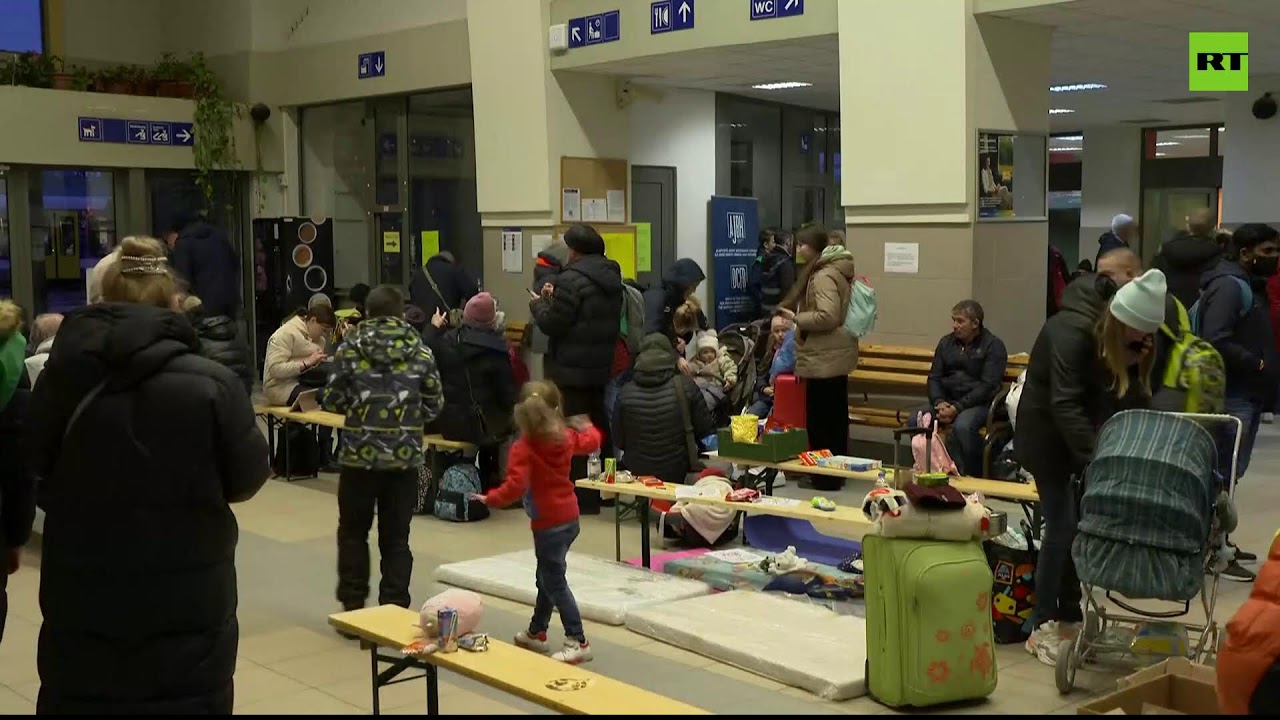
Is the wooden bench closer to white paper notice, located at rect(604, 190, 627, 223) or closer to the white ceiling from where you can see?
the white ceiling

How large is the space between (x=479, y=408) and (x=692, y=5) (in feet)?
12.5

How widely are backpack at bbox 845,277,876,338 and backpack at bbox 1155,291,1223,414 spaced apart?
10.9ft

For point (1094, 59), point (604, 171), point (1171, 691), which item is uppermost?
point (1094, 59)

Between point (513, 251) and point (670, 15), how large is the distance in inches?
102

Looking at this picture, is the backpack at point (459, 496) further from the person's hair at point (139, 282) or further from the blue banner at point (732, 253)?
the blue banner at point (732, 253)

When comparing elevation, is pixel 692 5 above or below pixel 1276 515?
above

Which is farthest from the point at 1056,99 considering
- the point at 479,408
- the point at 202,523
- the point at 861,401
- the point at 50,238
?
the point at 202,523

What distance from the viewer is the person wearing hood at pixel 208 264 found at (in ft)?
41.2

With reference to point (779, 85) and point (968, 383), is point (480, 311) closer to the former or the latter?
point (968, 383)

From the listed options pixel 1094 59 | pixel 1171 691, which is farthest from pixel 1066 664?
pixel 1094 59

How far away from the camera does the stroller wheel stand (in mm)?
5102

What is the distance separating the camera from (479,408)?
8680mm

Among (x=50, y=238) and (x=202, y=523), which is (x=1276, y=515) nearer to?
(x=202, y=523)

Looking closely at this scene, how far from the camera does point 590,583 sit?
22.2ft
